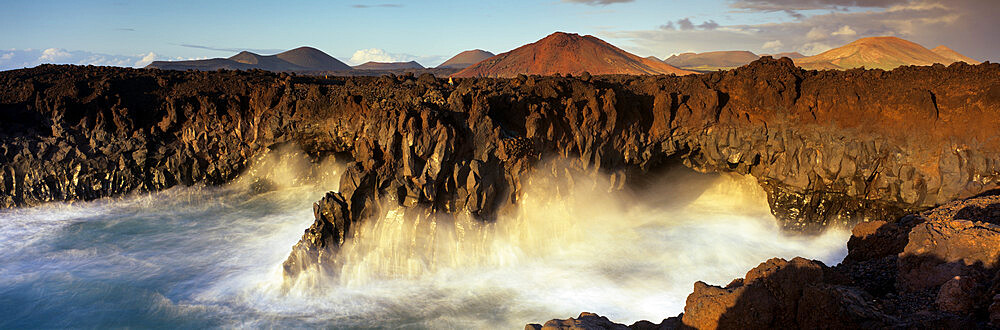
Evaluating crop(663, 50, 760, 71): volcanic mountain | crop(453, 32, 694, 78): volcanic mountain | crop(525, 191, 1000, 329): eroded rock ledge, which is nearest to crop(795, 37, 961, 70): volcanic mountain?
crop(453, 32, 694, 78): volcanic mountain

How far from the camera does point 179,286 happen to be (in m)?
9.49

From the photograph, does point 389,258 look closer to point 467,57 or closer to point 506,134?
point 506,134

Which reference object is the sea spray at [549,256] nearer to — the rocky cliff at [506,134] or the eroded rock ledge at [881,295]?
the rocky cliff at [506,134]

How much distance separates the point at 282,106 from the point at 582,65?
2302 cm

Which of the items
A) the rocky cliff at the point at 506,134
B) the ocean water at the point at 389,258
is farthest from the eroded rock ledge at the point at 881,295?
the rocky cliff at the point at 506,134

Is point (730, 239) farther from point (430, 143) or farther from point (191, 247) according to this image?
point (191, 247)

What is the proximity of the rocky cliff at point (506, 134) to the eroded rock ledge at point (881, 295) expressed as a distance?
621 cm

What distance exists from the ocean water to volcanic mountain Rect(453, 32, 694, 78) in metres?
20.1

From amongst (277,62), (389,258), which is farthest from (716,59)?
(389,258)

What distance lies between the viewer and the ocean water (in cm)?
860

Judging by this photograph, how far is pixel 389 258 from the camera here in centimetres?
993

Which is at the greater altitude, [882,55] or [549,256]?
[882,55]

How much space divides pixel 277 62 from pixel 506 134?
179ft

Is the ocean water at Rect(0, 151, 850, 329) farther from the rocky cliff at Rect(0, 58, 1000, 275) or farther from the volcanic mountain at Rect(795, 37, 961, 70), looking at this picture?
the volcanic mountain at Rect(795, 37, 961, 70)
